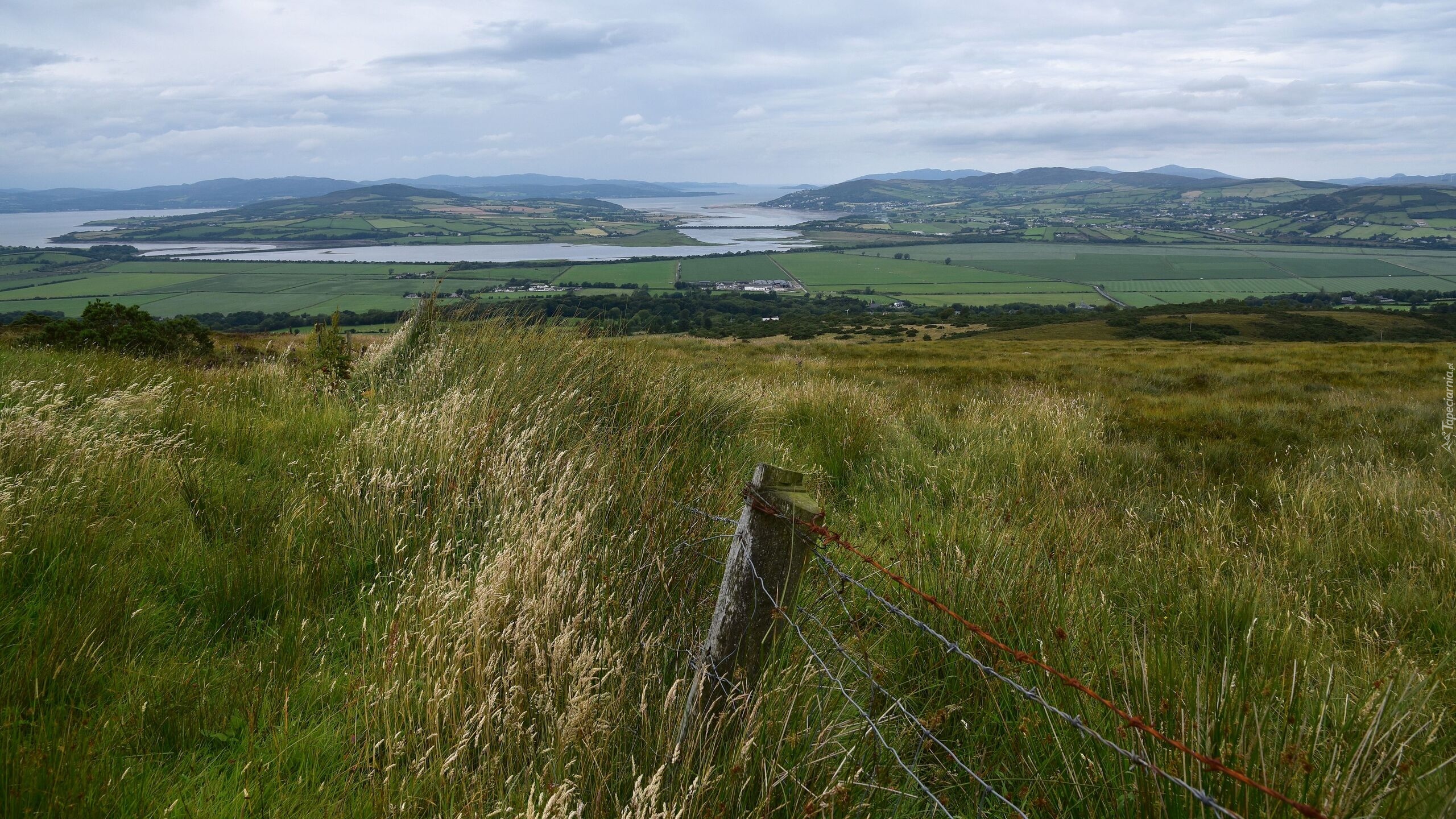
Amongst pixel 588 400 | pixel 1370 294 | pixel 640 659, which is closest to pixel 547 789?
pixel 640 659

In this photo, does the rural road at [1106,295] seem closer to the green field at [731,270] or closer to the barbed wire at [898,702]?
the green field at [731,270]

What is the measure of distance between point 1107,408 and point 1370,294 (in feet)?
357

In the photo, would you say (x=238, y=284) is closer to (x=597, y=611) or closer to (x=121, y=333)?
(x=121, y=333)

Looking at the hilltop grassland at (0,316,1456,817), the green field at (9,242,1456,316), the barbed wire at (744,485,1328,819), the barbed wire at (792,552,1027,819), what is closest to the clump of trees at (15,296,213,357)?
the hilltop grassland at (0,316,1456,817)

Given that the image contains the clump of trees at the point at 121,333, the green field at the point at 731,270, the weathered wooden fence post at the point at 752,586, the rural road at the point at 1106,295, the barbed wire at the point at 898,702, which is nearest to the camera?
the barbed wire at the point at 898,702

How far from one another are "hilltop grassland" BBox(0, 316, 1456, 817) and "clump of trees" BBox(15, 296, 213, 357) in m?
7.38

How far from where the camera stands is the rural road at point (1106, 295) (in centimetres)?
9006

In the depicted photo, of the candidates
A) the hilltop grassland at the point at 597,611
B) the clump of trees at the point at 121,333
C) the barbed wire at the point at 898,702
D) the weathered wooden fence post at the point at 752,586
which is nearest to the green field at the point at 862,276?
the clump of trees at the point at 121,333

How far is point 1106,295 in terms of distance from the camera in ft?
329

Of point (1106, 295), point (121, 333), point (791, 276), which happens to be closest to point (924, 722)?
point (121, 333)

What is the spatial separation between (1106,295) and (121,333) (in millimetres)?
108270

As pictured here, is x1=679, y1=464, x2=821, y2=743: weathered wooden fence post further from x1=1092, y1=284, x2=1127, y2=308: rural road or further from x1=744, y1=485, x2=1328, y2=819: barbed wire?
x1=1092, y1=284, x2=1127, y2=308: rural road

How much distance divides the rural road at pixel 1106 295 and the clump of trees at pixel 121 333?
9267 centimetres

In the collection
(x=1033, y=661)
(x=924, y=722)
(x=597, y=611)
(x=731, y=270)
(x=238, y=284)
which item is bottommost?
(x=924, y=722)
